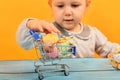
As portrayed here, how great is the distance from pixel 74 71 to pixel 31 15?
940 mm

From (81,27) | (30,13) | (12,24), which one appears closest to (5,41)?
(12,24)

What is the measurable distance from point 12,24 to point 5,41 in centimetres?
13

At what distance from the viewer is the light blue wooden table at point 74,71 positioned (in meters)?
0.89

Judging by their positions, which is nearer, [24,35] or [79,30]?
[24,35]

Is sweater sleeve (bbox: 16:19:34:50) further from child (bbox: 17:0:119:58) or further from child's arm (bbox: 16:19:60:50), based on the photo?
child (bbox: 17:0:119:58)

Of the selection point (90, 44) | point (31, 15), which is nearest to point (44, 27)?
point (90, 44)

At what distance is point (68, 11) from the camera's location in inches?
58.4

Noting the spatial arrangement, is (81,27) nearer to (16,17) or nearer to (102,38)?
(102,38)

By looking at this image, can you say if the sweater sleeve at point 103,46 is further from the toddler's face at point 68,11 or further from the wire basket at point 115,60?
the wire basket at point 115,60

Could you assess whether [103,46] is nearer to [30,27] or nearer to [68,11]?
[68,11]

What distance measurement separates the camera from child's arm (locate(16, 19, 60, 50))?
96cm

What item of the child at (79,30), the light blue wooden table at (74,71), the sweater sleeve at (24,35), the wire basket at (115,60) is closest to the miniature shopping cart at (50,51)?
the light blue wooden table at (74,71)

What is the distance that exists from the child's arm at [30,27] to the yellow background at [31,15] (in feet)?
1.64

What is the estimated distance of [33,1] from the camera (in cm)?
181
